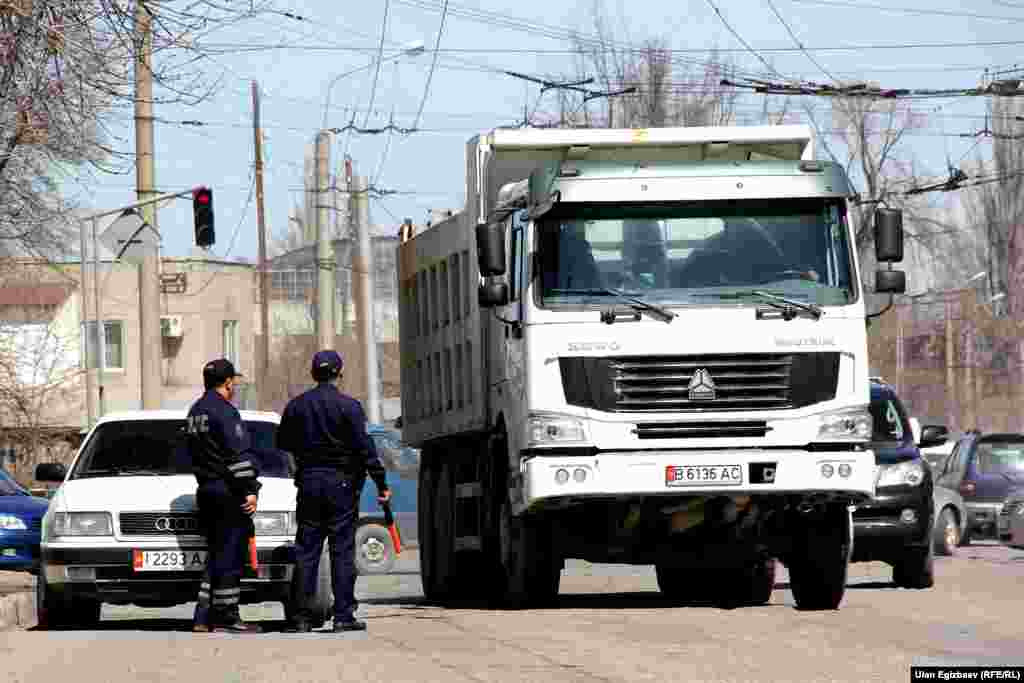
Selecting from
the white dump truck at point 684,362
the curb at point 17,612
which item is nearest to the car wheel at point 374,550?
the curb at point 17,612

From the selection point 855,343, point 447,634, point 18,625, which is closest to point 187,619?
point 18,625

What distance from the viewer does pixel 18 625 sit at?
19.2 m

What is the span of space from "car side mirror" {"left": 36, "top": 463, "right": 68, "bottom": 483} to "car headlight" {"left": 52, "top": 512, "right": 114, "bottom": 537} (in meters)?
0.85

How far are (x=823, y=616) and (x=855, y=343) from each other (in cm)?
192

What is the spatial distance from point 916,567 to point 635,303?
6.69 m

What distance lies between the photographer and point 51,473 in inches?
688

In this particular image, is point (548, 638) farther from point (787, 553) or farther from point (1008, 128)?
point (1008, 128)

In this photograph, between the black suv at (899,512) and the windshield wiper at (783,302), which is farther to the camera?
the black suv at (899,512)

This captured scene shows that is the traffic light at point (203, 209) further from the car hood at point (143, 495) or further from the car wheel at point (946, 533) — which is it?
the car hood at point (143, 495)

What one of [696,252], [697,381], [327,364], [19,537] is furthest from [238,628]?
[19,537]

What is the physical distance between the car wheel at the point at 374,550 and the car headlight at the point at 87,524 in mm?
11704

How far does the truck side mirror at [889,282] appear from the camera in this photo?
1680cm

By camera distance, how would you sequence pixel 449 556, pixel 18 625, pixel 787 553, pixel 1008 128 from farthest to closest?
pixel 1008 128
pixel 449 556
pixel 18 625
pixel 787 553

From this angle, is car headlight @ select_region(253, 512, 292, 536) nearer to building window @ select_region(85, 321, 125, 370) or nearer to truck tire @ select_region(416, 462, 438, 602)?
truck tire @ select_region(416, 462, 438, 602)
